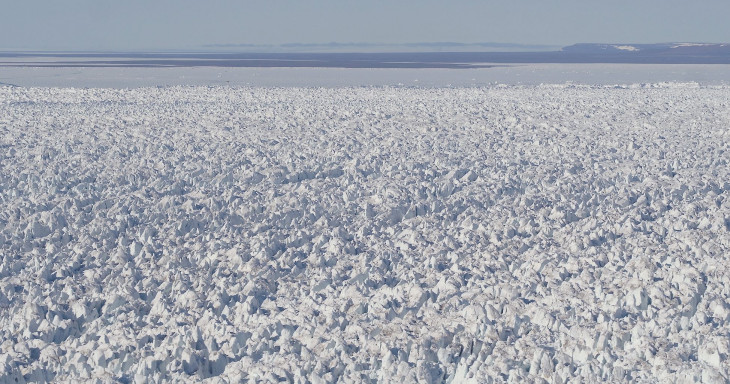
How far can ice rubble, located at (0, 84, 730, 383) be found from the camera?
5.72 m

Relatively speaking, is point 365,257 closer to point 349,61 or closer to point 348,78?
point 348,78

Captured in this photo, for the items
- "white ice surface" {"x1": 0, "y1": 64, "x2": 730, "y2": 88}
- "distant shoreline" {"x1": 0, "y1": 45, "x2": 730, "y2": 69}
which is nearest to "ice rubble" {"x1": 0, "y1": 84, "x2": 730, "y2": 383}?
"white ice surface" {"x1": 0, "y1": 64, "x2": 730, "y2": 88}

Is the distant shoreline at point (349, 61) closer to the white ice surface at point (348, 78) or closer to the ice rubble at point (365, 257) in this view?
the white ice surface at point (348, 78)

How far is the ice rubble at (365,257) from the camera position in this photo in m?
5.72

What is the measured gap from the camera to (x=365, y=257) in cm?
773

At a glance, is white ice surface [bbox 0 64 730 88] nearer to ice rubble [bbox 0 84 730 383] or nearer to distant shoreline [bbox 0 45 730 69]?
distant shoreline [bbox 0 45 730 69]

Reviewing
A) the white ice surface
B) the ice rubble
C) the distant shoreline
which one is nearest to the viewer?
the ice rubble

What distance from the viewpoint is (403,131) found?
52.6 ft

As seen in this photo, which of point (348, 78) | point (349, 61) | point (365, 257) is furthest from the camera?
point (349, 61)

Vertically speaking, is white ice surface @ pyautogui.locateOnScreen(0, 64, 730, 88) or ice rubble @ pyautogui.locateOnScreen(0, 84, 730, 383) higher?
white ice surface @ pyautogui.locateOnScreen(0, 64, 730, 88)

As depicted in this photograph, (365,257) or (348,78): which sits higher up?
(348,78)

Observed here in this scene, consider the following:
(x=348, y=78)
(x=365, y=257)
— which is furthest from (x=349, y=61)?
(x=365, y=257)

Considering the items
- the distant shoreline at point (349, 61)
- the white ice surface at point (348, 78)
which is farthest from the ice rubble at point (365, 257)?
the distant shoreline at point (349, 61)

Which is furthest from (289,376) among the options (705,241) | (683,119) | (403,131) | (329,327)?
(683,119)
